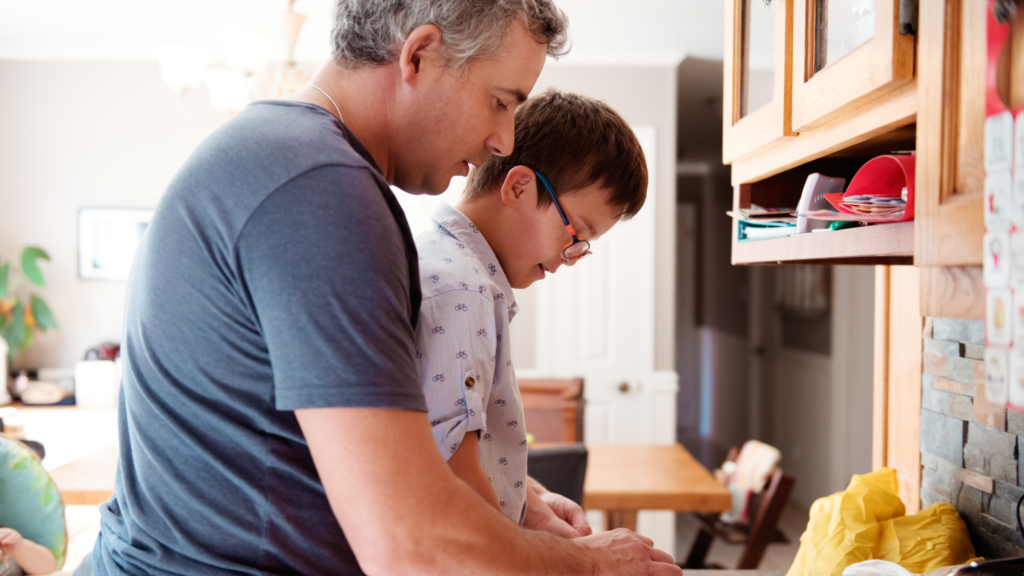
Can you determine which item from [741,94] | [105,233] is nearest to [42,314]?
[105,233]

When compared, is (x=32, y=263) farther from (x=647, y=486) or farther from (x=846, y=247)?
(x=846, y=247)

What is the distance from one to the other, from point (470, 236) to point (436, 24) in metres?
0.29

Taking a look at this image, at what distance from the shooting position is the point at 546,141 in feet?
3.03

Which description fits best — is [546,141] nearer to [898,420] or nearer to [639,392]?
[898,420]

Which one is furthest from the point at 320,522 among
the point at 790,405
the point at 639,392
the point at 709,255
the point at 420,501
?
the point at 709,255

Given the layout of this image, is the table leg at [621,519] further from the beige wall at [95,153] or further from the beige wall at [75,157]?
the beige wall at [75,157]

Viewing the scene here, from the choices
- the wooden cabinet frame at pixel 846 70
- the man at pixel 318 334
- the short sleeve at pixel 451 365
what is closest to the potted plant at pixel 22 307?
the man at pixel 318 334

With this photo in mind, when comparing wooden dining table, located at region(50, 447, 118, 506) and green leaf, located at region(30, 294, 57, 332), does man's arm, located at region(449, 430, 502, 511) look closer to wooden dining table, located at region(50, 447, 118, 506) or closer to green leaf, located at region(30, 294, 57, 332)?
wooden dining table, located at region(50, 447, 118, 506)

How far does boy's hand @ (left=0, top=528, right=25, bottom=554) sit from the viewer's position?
1.60 metres

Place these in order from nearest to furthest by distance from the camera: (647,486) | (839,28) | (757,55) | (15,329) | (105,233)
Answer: (839,28) → (757,55) → (647,486) → (15,329) → (105,233)

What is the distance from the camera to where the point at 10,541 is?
63.4 inches

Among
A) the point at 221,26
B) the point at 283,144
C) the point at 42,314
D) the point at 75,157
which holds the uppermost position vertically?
the point at 221,26

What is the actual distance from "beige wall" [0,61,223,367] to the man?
383 centimetres

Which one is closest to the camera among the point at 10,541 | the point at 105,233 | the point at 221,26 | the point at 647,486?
the point at 10,541
